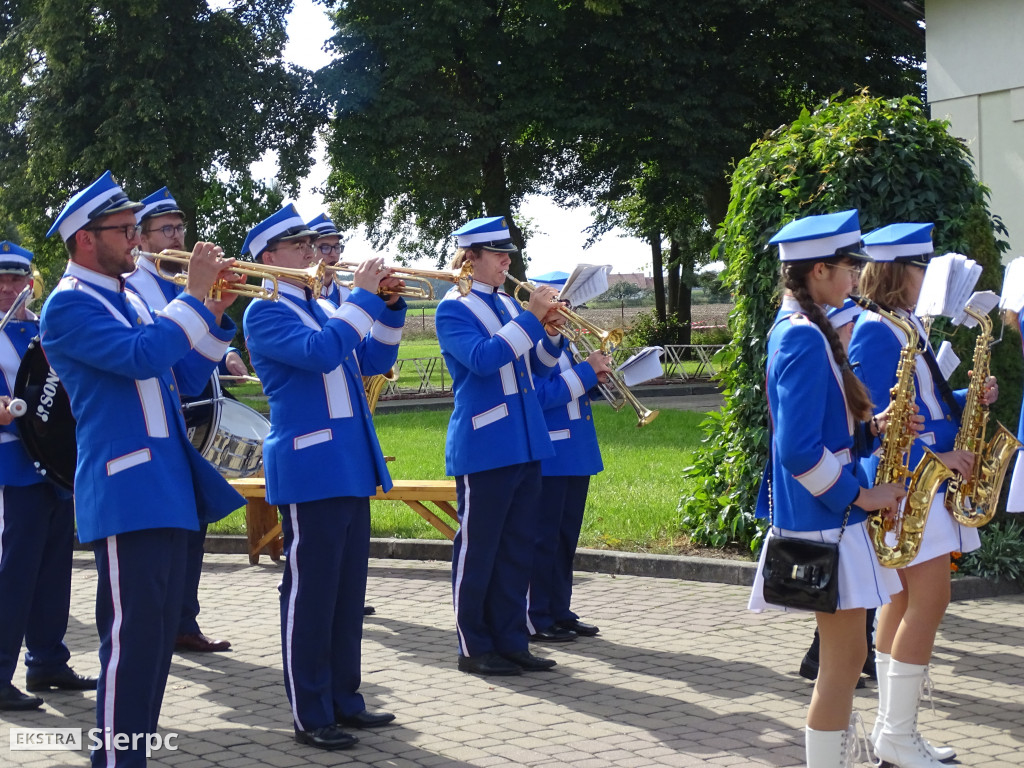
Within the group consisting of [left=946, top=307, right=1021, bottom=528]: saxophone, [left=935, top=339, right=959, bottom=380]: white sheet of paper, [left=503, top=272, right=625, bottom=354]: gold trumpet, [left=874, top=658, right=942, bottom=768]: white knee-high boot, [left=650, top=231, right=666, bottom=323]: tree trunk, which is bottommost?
[left=874, top=658, right=942, bottom=768]: white knee-high boot

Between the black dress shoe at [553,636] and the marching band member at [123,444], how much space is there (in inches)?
115

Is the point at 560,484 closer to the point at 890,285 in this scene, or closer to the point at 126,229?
the point at 890,285

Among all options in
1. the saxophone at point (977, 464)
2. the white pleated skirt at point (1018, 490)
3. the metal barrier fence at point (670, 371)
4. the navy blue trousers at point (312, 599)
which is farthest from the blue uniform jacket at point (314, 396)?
the metal barrier fence at point (670, 371)

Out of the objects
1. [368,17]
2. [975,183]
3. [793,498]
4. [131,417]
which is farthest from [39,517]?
[368,17]

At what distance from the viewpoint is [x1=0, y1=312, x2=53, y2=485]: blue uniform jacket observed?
6082 millimetres

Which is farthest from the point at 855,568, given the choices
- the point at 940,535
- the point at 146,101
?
the point at 146,101

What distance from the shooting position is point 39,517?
619 cm

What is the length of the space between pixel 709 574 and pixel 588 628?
5.23 ft

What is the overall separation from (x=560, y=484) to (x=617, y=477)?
5358mm

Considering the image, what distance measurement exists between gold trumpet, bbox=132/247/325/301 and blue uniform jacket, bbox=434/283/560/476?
101 centimetres

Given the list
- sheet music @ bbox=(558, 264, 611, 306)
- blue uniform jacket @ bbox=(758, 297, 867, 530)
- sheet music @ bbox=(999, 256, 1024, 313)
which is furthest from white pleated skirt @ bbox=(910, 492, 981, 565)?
sheet music @ bbox=(558, 264, 611, 306)

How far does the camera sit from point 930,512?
4.86 metres

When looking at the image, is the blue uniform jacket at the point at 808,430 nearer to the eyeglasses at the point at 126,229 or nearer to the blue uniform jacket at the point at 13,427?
the eyeglasses at the point at 126,229

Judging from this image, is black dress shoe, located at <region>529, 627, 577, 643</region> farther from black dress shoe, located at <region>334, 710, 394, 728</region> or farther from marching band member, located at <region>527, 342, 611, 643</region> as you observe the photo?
black dress shoe, located at <region>334, 710, 394, 728</region>
